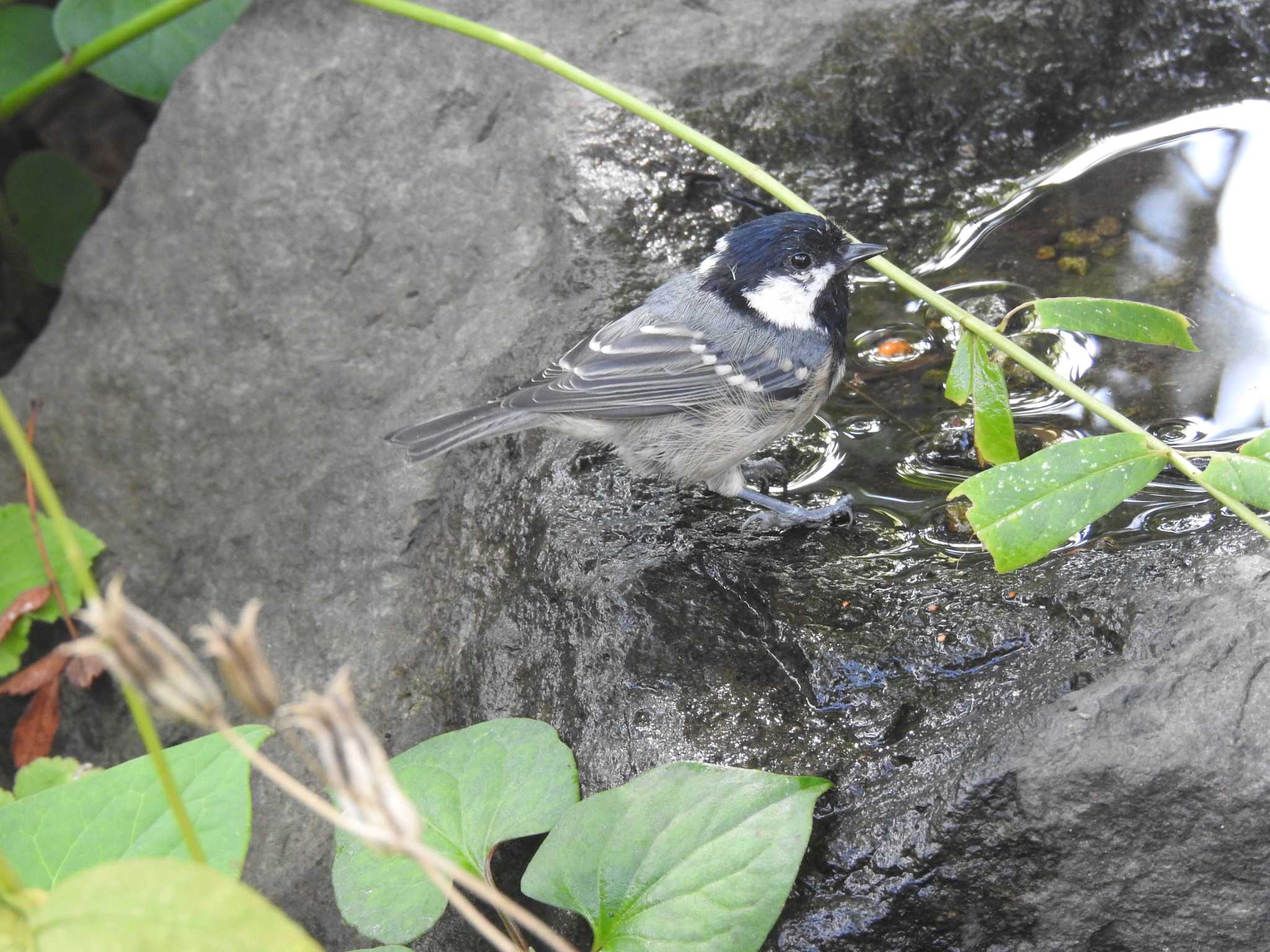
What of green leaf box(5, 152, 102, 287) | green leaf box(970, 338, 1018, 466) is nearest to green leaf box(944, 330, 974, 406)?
green leaf box(970, 338, 1018, 466)

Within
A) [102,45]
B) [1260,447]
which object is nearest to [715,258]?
[1260,447]

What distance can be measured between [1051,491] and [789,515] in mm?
952

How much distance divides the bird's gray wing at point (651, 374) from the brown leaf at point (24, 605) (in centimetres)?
159

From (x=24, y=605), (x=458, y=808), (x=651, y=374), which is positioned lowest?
(x=24, y=605)

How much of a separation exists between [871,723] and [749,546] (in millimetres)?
732

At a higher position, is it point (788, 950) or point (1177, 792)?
point (1177, 792)

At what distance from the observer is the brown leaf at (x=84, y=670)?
3.42 meters

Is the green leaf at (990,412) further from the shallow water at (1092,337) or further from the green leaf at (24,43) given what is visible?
the green leaf at (24,43)

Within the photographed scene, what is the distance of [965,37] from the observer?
3.91 m

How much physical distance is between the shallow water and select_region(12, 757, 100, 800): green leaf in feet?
6.76

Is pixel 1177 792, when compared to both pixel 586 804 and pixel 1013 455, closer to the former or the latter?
pixel 1013 455

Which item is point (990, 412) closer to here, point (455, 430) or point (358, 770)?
point (455, 430)

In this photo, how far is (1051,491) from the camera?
2148 mm

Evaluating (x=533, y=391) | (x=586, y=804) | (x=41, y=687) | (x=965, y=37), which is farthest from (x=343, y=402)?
(x=965, y=37)
